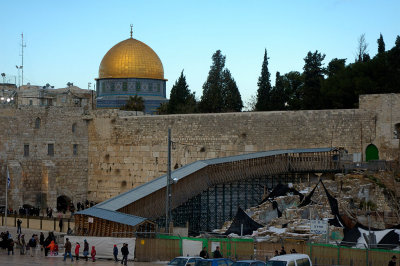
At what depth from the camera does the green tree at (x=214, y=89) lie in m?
44.2

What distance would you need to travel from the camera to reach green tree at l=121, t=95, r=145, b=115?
47.4 meters

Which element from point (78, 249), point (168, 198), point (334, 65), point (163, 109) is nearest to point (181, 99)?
point (163, 109)

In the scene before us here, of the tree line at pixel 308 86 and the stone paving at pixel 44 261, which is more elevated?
the tree line at pixel 308 86

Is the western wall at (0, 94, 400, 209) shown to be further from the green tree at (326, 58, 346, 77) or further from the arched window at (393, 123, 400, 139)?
the green tree at (326, 58, 346, 77)

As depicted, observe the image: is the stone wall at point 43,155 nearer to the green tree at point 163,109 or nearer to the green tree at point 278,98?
the green tree at point 278,98

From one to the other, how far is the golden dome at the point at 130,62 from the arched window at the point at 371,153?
22.5 m

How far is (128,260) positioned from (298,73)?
27.8m

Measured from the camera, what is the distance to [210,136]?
33281 millimetres

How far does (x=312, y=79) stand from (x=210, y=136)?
308 inches

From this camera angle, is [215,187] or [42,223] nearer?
[215,187]

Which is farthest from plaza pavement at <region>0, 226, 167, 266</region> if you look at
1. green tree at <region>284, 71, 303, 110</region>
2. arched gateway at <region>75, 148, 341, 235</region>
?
green tree at <region>284, 71, 303, 110</region>

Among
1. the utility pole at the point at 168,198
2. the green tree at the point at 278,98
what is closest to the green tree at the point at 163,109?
the green tree at the point at 278,98

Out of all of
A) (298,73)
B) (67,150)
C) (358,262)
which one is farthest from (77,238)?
(298,73)

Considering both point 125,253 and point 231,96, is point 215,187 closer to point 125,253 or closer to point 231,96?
point 125,253
